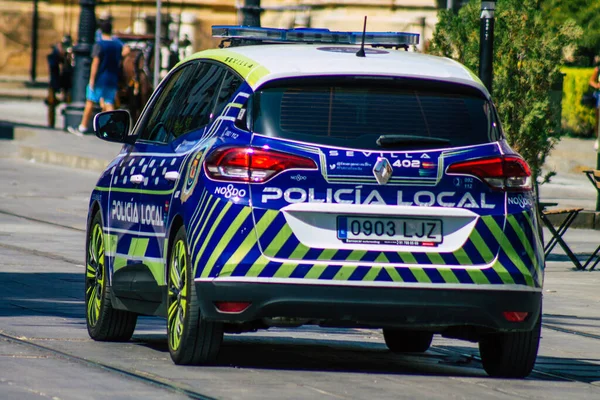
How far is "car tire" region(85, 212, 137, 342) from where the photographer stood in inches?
334

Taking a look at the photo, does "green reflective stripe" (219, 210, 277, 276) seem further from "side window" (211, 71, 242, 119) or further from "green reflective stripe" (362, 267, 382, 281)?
"side window" (211, 71, 242, 119)

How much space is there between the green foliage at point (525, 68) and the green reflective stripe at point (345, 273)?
7029mm

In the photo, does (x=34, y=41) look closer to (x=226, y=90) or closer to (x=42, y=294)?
(x=42, y=294)

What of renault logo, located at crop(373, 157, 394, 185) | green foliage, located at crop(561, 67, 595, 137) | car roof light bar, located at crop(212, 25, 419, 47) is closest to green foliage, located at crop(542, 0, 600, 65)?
green foliage, located at crop(561, 67, 595, 137)

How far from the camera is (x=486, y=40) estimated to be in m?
12.8

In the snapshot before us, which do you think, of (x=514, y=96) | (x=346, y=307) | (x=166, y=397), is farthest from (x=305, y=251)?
(x=514, y=96)

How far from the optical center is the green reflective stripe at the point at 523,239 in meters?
7.20

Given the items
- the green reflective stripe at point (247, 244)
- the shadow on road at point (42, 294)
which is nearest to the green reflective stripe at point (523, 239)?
the green reflective stripe at point (247, 244)

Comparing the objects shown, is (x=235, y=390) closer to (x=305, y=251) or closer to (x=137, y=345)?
(x=305, y=251)

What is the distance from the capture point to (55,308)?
32.4 feet

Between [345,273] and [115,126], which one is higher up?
[115,126]

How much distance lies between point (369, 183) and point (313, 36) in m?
1.77

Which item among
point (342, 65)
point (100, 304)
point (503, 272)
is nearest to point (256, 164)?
point (342, 65)

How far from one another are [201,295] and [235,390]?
0.50m
